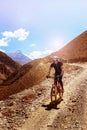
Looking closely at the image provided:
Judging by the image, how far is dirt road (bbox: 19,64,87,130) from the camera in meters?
14.0

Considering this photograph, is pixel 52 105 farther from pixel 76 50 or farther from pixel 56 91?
pixel 76 50

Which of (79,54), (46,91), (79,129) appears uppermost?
(79,54)

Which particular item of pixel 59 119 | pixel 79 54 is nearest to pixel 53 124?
pixel 59 119

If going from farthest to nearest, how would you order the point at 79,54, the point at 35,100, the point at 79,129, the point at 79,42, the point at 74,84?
1. the point at 79,42
2. the point at 79,54
3. the point at 74,84
4. the point at 35,100
5. the point at 79,129

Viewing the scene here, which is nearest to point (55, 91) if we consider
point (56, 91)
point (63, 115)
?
point (56, 91)

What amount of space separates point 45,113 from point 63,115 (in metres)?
1.13

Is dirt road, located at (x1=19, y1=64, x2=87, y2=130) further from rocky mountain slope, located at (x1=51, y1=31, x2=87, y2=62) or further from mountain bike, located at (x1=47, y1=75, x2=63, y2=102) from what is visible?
rocky mountain slope, located at (x1=51, y1=31, x2=87, y2=62)

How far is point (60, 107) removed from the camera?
53.9 ft

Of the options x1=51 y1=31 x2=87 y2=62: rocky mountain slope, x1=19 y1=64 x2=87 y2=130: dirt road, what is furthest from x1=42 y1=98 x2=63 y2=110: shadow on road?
x1=51 y1=31 x2=87 y2=62: rocky mountain slope

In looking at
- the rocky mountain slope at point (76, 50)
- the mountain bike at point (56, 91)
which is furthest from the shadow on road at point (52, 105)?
the rocky mountain slope at point (76, 50)

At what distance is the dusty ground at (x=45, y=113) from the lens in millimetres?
14208

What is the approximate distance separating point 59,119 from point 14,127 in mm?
2305

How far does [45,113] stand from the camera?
52.0 ft

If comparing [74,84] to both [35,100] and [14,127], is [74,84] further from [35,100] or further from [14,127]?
[14,127]
